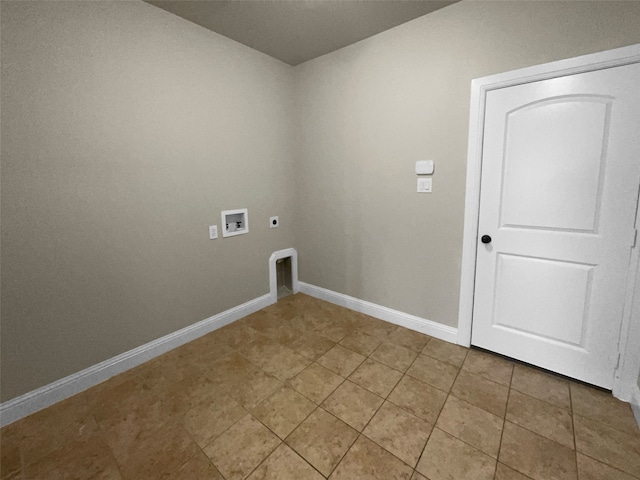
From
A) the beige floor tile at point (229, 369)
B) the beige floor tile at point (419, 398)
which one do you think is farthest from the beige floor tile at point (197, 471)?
the beige floor tile at point (419, 398)

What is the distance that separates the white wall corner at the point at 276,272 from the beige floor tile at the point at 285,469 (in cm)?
182

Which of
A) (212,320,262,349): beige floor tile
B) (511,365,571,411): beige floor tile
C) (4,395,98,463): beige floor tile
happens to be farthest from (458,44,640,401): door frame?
(4,395,98,463): beige floor tile

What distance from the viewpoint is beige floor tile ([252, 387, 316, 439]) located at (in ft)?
5.13

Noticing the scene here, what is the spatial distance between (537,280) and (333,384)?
1.60m

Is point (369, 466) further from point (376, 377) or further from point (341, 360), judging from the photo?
point (341, 360)

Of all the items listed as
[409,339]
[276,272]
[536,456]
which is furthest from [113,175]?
[536,456]

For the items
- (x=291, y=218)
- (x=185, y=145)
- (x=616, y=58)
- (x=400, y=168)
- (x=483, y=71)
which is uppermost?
(x=483, y=71)

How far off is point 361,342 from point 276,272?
1.33m

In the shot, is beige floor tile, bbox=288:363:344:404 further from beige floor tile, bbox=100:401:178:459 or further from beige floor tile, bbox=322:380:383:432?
beige floor tile, bbox=100:401:178:459

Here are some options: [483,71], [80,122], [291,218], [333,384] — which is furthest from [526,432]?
[80,122]

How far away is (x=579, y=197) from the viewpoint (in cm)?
173

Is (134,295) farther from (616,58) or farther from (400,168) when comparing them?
(616,58)

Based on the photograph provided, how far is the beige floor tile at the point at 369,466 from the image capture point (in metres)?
1.29

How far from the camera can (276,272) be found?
10.7 ft
